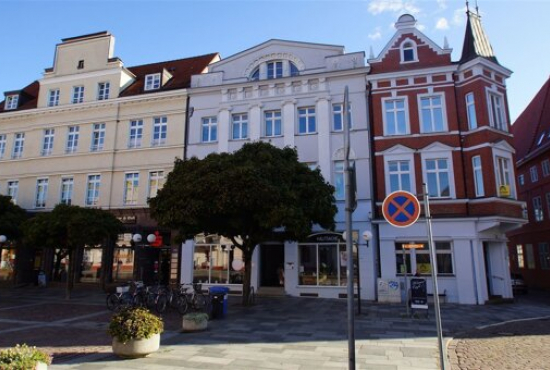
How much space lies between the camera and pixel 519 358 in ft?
29.1

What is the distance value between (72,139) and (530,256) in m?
37.3

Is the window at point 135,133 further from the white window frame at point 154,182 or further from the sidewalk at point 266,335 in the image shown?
the sidewalk at point 266,335

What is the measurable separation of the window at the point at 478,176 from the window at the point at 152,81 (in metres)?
20.4

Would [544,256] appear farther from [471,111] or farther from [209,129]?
[209,129]

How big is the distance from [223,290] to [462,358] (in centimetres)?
819

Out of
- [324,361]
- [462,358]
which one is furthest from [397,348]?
[324,361]

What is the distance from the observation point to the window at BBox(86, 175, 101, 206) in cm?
2583

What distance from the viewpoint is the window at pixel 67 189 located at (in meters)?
26.4

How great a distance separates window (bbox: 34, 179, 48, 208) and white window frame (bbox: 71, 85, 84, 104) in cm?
601

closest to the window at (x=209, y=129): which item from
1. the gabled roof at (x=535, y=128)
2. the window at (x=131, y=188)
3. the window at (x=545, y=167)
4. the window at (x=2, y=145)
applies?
the window at (x=131, y=188)

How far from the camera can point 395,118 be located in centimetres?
2156

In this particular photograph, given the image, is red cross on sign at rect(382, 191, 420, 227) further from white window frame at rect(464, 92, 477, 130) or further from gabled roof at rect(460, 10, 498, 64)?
gabled roof at rect(460, 10, 498, 64)

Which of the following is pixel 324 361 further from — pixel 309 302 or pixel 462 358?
pixel 309 302

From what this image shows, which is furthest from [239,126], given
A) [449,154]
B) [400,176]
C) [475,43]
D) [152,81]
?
[475,43]
